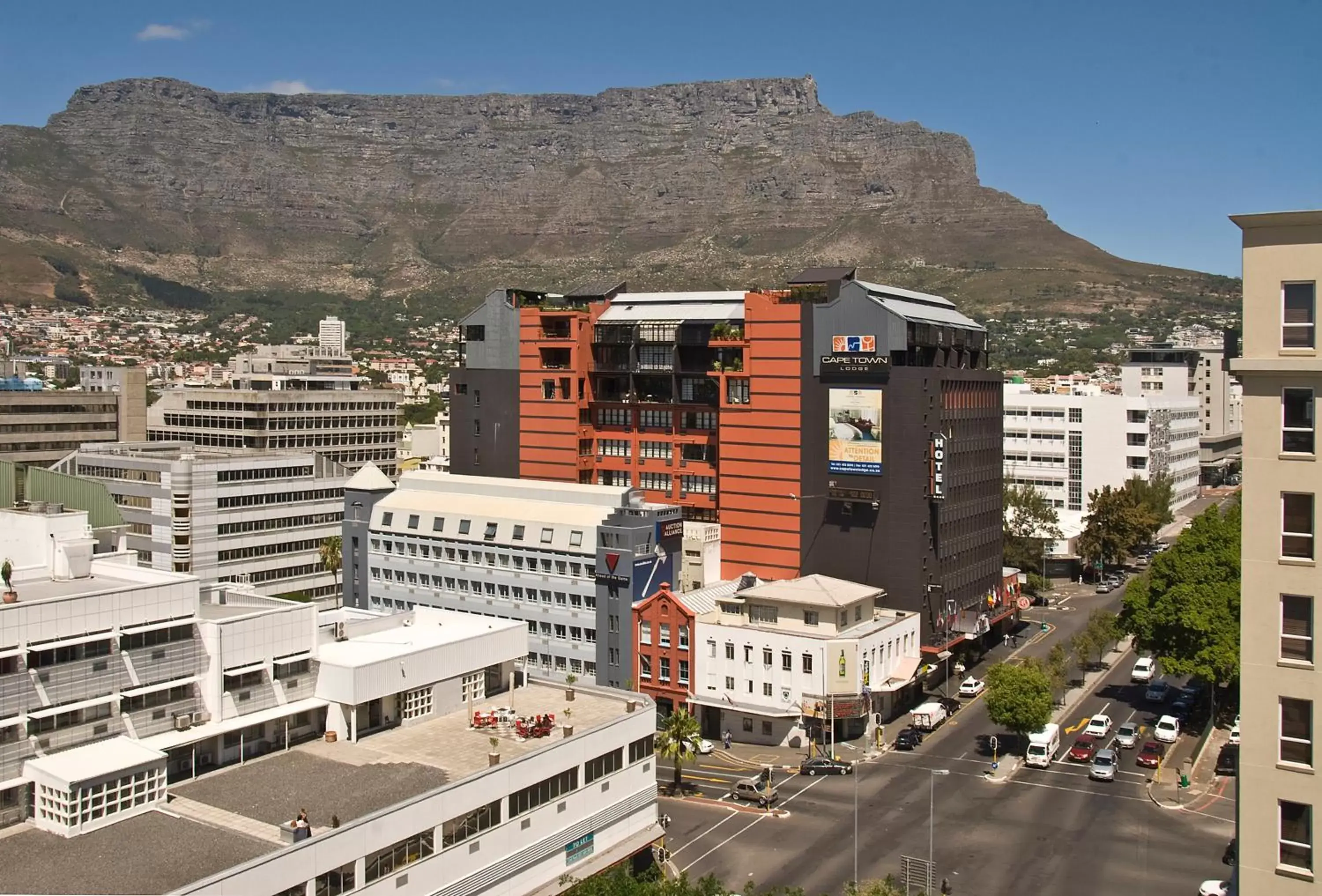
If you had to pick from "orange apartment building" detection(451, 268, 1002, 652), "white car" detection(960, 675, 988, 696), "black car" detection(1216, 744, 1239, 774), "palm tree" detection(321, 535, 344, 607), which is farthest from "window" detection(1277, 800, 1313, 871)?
"palm tree" detection(321, 535, 344, 607)

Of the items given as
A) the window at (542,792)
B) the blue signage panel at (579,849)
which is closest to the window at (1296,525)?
the window at (542,792)

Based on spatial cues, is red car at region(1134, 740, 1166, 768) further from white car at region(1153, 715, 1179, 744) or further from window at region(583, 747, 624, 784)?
window at region(583, 747, 624, 784)

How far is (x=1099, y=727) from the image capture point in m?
85.2

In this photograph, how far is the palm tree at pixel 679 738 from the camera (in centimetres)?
7194

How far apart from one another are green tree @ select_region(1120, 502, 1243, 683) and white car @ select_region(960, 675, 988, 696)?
495 inches

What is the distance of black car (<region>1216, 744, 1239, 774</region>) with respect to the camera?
7575cm

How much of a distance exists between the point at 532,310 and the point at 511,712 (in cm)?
5964

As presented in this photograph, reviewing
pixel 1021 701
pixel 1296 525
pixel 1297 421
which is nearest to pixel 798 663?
pixel 1021 701

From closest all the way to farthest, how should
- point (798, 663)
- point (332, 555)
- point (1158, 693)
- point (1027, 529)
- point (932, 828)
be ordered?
point (932, 828) → point (798, 663) → point (1158, 693) → point (332, 555) → point (1027, 529)

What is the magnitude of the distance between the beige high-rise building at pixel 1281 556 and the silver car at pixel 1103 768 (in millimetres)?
58413

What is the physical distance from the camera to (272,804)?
4634 cm

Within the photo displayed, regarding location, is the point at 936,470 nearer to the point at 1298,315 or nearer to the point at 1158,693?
the point at 1158,693

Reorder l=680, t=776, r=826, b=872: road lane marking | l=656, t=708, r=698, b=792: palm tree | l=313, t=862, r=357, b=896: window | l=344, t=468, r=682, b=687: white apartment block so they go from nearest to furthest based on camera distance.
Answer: l=313, t=862, r=357, b=896: window
l=680, t=776, r=826, b=872: road lane marking
l=656, t=708, r=698, b=792: palm tree
l=344, t=468, r=682, b=687: white apartment block

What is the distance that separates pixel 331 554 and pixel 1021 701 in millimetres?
71537
